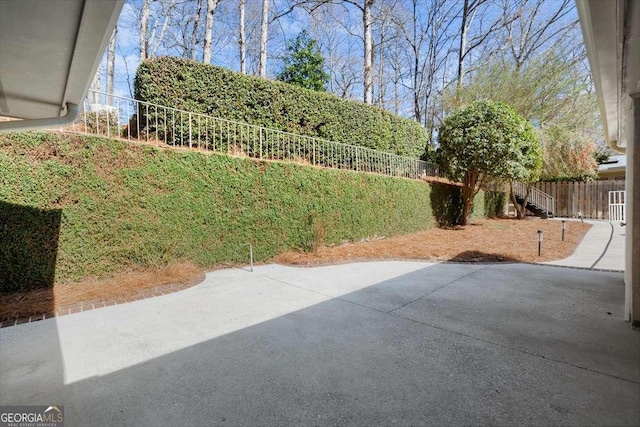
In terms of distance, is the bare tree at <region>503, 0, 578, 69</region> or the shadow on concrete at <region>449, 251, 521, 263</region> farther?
the bare tree at <region>503, 0, 578, 69</region>

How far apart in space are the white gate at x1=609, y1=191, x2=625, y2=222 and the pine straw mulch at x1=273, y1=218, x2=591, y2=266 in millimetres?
5677

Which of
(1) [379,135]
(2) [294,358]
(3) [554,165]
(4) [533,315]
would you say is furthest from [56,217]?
(3) [554,165]

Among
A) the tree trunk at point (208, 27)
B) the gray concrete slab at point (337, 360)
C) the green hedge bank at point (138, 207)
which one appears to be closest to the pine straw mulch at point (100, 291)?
the green hedge bank at point (138, 207)

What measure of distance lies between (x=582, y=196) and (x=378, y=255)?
16056mm

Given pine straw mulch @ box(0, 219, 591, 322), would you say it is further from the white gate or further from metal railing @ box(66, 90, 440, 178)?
the white gate

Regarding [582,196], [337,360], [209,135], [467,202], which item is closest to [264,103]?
[209,135]

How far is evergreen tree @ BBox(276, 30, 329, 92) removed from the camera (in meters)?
12.4

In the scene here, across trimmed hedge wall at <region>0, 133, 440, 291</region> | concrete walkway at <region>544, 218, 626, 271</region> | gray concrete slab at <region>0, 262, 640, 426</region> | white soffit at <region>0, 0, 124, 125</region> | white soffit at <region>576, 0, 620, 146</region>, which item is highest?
white soffit at <region>576, 0, 620, 146</region>

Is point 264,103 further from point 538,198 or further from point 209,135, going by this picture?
point 538,198

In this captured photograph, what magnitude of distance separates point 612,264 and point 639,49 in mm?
5869

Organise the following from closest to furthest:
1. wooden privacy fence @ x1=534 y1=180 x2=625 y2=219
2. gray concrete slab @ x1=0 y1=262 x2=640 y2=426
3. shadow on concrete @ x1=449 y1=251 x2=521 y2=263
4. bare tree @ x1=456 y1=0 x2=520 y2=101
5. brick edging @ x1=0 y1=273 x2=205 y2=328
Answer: gray concrete slab @ x1=0 y1=262 x2=640 y2=426
brick edging @ x1=0 y1=273 x2=205 y2=328
shadow on concrete @ x1=449 y1=251 x2=521 y2=263
wooden privacy fence @ x1=534 y1=180 x2=625 y2=219
bare tree @ x1=456 y1=0 x2=520 y2=101

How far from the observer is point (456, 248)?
26.7ft

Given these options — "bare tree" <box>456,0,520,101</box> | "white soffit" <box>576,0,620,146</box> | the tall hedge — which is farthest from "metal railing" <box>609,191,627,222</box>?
"white soffit" <box>576,0,620,146</box>

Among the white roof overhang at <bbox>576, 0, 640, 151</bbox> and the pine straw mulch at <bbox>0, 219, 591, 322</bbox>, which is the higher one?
the white roof overhang at <bbox>576, 0, 640, 151</bbox>
